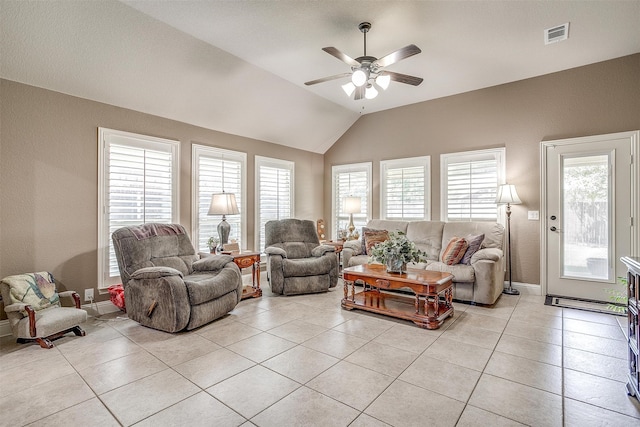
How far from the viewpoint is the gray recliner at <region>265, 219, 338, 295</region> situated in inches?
174

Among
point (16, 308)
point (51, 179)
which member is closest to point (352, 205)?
point (51, 179)

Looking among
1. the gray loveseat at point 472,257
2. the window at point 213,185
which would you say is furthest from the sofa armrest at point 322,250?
the window at point 213,185

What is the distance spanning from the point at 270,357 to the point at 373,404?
97 centimetres

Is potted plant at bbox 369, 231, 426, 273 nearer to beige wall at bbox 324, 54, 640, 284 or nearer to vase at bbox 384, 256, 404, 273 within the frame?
vase at bbox 384, 256, 404, 273

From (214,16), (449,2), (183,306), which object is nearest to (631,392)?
(449,2)

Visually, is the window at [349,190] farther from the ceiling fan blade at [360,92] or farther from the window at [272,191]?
the ceiling fan blade at [360,92]

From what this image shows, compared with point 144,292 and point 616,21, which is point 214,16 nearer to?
point 144,292

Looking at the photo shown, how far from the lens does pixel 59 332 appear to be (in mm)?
2885

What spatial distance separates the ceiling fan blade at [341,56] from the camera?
2808 mm

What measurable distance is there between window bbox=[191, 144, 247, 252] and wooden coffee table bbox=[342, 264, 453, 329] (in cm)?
227

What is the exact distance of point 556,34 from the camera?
3.39 meters

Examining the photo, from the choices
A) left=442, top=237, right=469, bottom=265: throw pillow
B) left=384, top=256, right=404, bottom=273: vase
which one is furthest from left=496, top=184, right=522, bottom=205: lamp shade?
left=384, top=256, right=404, bottom=273: vase

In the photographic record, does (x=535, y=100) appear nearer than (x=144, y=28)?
No

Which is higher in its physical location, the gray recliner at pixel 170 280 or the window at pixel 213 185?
the window at pixel 213 185
